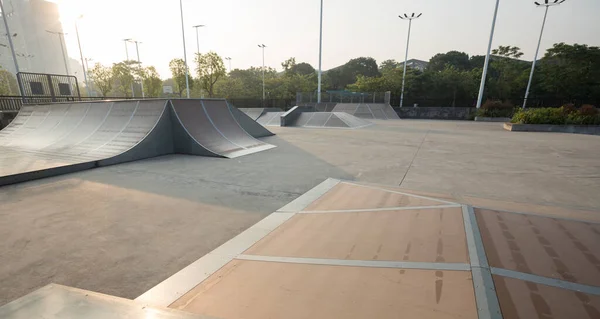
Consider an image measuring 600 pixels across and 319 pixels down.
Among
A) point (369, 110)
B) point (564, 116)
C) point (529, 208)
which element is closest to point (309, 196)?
point (529, 208)

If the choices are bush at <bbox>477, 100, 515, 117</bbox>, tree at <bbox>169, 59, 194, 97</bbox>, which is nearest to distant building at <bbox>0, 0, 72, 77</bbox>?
tree at <bbox>169, 59, 194, 97</bbox>

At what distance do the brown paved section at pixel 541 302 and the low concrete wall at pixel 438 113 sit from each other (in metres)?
32.3

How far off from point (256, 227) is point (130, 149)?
20.5 ft

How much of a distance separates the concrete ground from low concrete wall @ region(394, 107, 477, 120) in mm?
23065

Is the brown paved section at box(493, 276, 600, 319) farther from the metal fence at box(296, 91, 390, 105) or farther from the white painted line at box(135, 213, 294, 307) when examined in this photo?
the metal fence at box(296, 91, 390, 105)

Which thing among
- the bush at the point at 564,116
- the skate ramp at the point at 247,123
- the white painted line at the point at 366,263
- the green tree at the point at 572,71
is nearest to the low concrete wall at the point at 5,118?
the skate ramp at the point at 247,123

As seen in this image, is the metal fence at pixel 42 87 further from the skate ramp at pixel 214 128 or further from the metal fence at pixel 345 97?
the metal fence at pixel 345 97

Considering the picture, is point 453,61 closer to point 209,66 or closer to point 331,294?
point 209,66

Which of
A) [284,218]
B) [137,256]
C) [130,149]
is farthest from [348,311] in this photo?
[130,149]

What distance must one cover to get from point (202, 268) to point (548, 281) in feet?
9.57

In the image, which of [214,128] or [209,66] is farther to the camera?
[209,66]

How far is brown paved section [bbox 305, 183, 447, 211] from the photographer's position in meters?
3.90

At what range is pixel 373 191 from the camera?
4609 millimetres

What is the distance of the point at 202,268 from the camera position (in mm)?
2520
